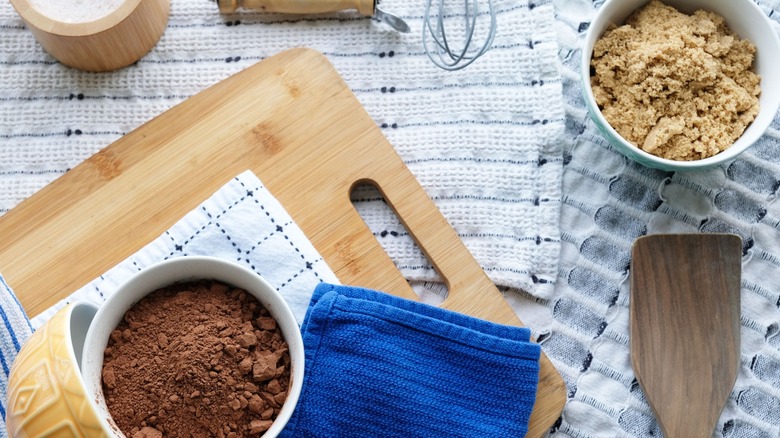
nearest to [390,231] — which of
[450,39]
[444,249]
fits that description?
[444,249]

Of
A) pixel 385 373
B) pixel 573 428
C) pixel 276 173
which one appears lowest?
pixel 573 428

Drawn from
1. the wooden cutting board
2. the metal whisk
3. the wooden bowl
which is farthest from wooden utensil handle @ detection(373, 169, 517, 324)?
the wooden bowl

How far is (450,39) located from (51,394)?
564mm

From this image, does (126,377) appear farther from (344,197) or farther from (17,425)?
(344,197)

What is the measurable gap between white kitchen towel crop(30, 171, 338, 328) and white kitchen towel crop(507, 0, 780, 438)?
24cm

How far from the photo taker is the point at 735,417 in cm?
84

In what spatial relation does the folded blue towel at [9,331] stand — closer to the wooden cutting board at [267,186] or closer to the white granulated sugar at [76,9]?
the wooden cutting board at [267,186]

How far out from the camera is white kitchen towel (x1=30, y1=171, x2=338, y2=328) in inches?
29.5

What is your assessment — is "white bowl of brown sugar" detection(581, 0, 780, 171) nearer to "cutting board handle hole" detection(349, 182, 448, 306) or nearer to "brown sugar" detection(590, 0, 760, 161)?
"brown sugar" detection(590, 0, 760, 161)

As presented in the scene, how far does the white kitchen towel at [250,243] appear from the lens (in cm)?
75

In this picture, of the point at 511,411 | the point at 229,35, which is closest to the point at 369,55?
the point at 229,35

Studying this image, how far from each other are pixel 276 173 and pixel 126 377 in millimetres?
263

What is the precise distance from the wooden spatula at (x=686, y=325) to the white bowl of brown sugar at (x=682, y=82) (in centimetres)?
11

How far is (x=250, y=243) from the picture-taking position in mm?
755
